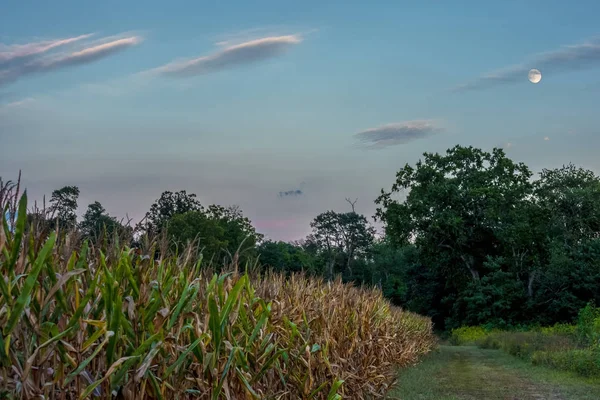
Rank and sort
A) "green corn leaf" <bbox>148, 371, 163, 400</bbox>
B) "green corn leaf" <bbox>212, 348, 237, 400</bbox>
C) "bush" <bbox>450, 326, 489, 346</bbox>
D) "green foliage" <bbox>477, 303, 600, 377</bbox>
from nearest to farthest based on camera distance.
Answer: "green corn leaf" <bbox>148, 371, 163, 400</bbox> < "green corn leaf" <bbox>212, 348, 237, 400</bbox> < "green foliage" <bbox>477, 303, 600, 377</bbox> < "bush" <bbox>450, 326, 489, 346</bbox>

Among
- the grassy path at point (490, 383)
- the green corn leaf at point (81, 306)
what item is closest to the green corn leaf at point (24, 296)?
the green corn leaf at point (81, 306)

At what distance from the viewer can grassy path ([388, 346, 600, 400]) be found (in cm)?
1468

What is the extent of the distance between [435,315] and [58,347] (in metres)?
55.5

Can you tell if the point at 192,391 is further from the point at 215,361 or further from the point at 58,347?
the point at 58,347

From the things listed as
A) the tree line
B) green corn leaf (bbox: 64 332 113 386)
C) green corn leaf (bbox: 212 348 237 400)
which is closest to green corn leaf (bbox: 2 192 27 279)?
green corn leaf (bbox: 64 332 113 386)

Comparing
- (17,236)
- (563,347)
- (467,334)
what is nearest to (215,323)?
(17,236)

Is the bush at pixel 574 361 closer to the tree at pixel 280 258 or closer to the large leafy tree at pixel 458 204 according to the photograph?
the large leafy tree at pixel 458 204

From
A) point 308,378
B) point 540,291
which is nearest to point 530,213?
point 540,291

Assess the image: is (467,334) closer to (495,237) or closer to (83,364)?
(495,237)

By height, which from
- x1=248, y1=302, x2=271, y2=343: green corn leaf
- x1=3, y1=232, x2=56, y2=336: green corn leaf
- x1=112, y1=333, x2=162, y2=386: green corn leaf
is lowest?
x1=248, y1=302, x2=271, y2=343: green corn leaf

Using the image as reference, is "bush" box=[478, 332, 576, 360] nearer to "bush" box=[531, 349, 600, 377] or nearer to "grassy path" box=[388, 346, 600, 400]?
"grassy path" box=[388, 346, 600, 400]

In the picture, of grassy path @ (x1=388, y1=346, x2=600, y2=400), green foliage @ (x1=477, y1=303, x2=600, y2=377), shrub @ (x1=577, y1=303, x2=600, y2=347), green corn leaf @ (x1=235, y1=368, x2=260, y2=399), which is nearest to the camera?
green corn leaf @ (x1=235, y1=368, x2=260, y2=399)

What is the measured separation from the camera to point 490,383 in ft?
57.4

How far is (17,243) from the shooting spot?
4.00 meters
